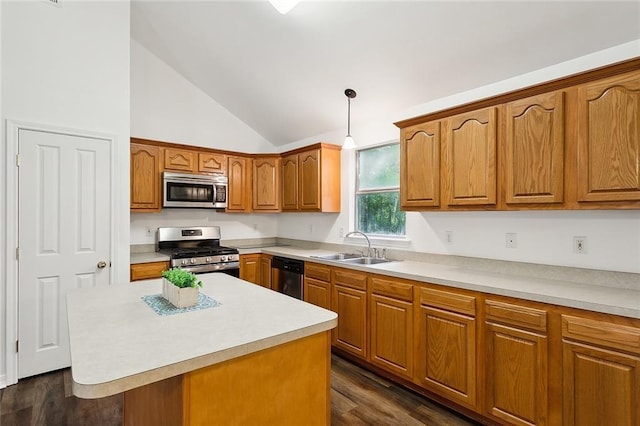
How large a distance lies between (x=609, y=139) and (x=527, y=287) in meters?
0.96

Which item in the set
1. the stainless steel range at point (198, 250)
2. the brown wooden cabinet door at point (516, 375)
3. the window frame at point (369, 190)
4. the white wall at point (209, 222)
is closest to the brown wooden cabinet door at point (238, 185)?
the white wall at point (209, 222)

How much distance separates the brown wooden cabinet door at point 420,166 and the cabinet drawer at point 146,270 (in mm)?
2628

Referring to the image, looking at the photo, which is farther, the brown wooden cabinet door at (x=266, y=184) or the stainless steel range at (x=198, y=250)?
the brown wooden cabinet door at (x=266, y=184)

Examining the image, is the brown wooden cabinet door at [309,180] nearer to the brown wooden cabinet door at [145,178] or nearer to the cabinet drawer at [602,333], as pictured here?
the brown wooden cabinet door at [145,178]

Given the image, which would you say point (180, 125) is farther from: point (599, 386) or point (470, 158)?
point (599, 386)

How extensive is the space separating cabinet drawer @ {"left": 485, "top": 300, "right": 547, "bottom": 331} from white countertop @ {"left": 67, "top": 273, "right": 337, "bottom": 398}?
1.17m

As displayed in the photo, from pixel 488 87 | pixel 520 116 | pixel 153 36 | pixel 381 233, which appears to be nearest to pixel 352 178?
pixel 381 233

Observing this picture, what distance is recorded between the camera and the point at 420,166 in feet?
9.30

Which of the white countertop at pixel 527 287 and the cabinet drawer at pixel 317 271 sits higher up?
the white countertop at pixel 527 287

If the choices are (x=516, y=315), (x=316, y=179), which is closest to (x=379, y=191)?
(x=316, y=179)

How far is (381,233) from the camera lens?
3771mm

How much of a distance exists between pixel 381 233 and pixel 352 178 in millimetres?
764

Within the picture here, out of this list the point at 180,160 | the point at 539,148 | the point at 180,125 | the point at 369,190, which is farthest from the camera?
the point at 180,125

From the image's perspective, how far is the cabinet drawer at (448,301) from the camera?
2.23 m
